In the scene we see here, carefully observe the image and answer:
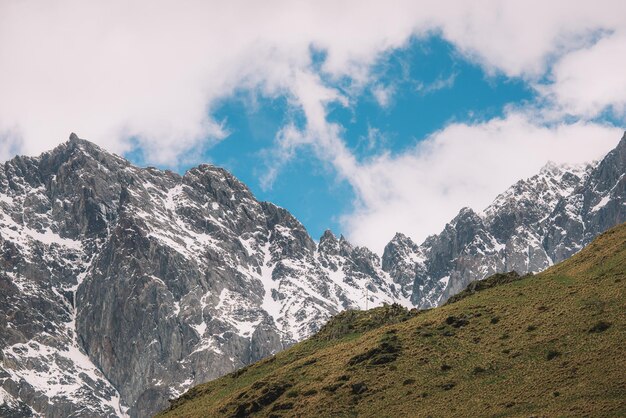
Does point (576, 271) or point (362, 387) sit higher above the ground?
point (576, 271)

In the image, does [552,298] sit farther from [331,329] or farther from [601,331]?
[331,329]

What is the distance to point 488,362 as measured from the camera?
87.6 meters

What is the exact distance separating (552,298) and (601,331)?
1590cm

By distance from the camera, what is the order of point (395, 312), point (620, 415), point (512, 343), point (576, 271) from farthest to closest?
point (395, 312)
point (576, 271)
point (512, 343)
point (620, 415)

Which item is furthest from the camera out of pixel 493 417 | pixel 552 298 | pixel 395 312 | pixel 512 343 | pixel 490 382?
pixel 395 312

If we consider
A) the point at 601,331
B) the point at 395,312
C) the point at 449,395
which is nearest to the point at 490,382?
the point at 449,395

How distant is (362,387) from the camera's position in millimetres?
93500

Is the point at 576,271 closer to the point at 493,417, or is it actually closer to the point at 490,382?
the point at 490,382

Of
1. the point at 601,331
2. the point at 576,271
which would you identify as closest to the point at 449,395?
the point at 601,331

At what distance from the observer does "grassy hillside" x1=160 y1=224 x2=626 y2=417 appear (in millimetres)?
75250

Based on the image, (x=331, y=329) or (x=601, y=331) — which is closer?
(x=601, y=331)

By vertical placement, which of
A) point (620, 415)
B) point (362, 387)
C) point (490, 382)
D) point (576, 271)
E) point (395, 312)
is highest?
point (395, 312)

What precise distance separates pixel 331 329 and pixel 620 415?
78892 mm

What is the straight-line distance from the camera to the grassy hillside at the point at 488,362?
75.2 m
